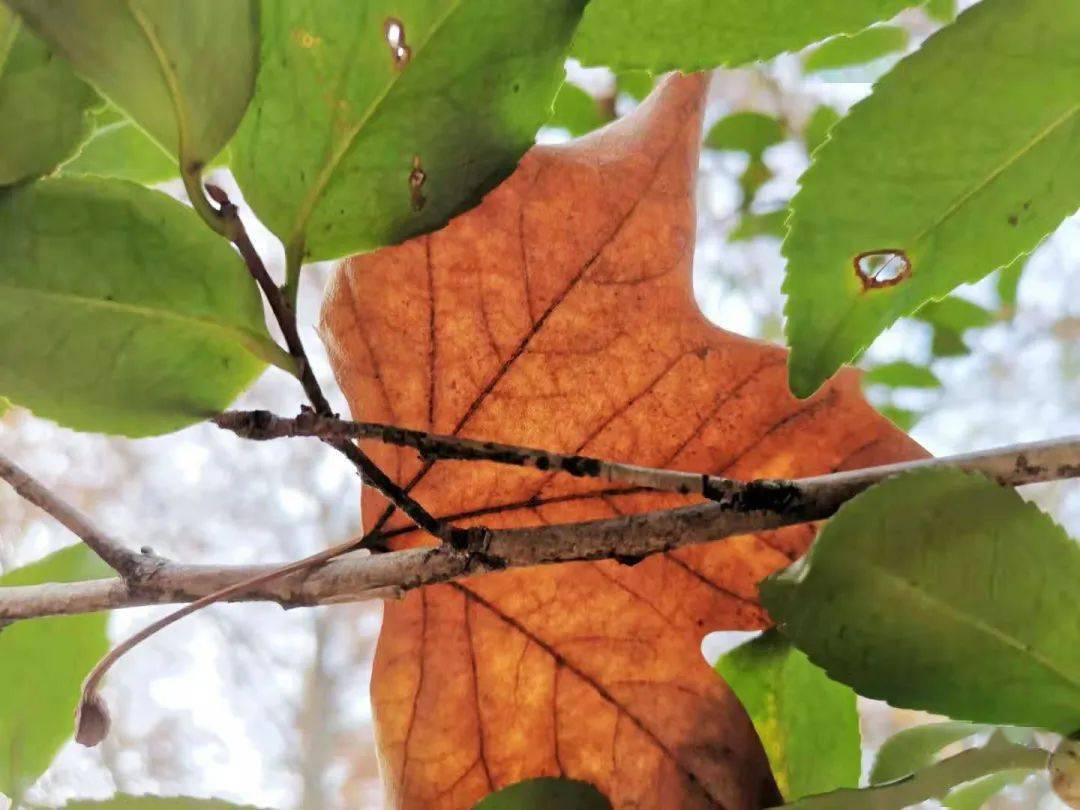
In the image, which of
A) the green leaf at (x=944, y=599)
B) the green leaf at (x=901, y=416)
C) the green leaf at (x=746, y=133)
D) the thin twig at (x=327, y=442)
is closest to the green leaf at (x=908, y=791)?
the green leaf at (x=944, y=599)

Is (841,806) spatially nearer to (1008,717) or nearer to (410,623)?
(1008,717)

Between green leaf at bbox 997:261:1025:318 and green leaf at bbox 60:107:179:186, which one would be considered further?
green leaf at bbox 997:261:1025:318

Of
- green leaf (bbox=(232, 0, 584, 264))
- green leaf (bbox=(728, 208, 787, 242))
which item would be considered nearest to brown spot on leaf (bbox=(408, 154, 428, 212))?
green leaf (bbox=(232, 0, 584, 264))

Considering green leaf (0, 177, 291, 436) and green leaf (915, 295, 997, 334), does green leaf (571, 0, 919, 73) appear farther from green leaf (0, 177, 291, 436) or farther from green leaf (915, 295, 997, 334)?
green leaf (915, 295, 997, 334)

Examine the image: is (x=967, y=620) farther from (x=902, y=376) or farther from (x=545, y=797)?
(x=902, y=376)

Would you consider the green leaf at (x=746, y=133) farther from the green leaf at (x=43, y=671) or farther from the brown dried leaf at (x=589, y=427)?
the green leaf at (x=43, y=671)

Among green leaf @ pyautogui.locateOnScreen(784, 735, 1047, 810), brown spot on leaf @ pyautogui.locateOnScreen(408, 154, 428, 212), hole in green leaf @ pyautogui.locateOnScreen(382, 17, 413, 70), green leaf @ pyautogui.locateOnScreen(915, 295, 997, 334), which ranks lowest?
green leaf @ pyautogui.locateOnScreen(784, 735, 1047, 810)

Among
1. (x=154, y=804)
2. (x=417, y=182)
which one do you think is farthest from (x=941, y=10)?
(x=154, y=804)
